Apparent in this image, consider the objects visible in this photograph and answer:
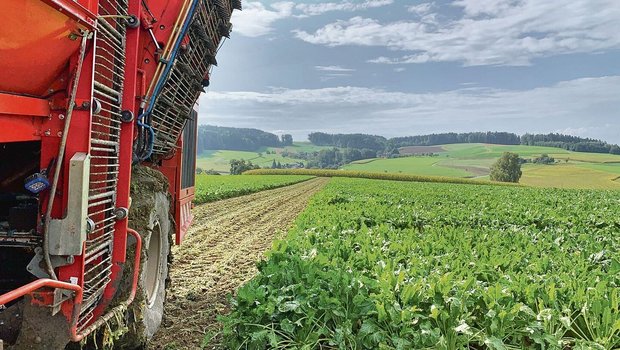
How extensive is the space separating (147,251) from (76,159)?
1.56 m

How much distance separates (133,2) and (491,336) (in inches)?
136

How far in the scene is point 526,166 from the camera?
80.4 meters

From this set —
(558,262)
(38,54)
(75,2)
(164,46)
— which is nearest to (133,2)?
(164,46)

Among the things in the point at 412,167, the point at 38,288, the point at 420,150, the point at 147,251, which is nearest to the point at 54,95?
the point at 38,288

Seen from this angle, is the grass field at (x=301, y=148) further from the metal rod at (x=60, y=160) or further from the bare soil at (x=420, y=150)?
the metal rod at (x=60, y=160)

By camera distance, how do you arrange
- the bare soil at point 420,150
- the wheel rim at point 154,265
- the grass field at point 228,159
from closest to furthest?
the wheel rim at point 154,265
the grass field at point 228,159
the bare soil at point 420,150

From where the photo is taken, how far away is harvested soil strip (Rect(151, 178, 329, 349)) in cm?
477

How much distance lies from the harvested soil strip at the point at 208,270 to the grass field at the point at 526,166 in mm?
55484

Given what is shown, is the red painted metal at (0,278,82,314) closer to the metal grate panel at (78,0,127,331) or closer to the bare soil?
the metal grate panel at (78,0,127,331)

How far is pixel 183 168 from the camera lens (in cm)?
594

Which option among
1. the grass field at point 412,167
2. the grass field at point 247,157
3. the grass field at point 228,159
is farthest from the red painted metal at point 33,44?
the grass field at point 412,167

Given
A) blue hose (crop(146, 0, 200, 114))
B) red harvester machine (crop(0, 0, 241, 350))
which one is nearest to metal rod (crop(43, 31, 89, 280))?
red harvester machine (crop(0, 0, 241, 350))

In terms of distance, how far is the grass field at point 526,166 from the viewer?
63206 millimetres

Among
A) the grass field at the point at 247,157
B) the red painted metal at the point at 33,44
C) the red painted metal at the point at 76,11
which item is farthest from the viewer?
the grass field at the point at 247,157
